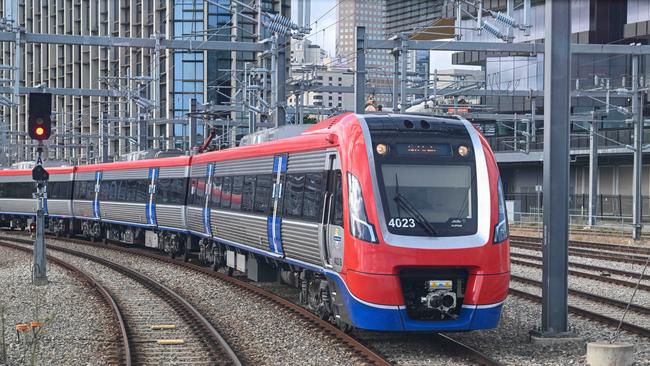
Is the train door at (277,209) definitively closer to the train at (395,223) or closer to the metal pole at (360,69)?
the train at (395,223)

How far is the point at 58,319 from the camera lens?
15.2 meters

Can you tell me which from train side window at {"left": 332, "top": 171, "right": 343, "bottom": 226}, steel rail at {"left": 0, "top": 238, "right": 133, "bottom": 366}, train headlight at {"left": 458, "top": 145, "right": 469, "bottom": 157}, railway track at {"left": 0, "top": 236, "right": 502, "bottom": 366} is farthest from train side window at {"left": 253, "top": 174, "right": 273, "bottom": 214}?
train headlight at {"left": 458, "top": 145, "right": 469, "bottom": 157}

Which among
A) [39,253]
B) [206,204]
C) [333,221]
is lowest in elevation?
[39,253]

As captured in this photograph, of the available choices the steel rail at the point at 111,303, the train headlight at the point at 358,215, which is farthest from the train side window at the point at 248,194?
the train headlight at the point at 358,215

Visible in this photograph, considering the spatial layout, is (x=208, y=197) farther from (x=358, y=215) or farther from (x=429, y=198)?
(x=429, y=198)

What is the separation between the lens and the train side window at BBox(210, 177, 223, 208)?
21.1 metres

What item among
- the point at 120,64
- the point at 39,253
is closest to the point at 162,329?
the point at 39,253

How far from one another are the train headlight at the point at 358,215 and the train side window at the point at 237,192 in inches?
273

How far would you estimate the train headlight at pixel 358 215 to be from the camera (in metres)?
11.6

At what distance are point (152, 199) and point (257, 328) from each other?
15.3m

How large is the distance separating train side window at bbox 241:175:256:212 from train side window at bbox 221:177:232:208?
4.75 ft

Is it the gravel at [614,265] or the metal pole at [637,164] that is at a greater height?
the metal pole at [637,164]

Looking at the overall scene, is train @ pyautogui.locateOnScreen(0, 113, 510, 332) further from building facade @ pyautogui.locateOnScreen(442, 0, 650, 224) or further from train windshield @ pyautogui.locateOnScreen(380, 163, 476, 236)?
building facade @ pyautogui.locateOnScreen(442, 0, 650, 224)

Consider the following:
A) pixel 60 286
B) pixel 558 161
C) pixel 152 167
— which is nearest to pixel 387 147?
pixel 558 161
